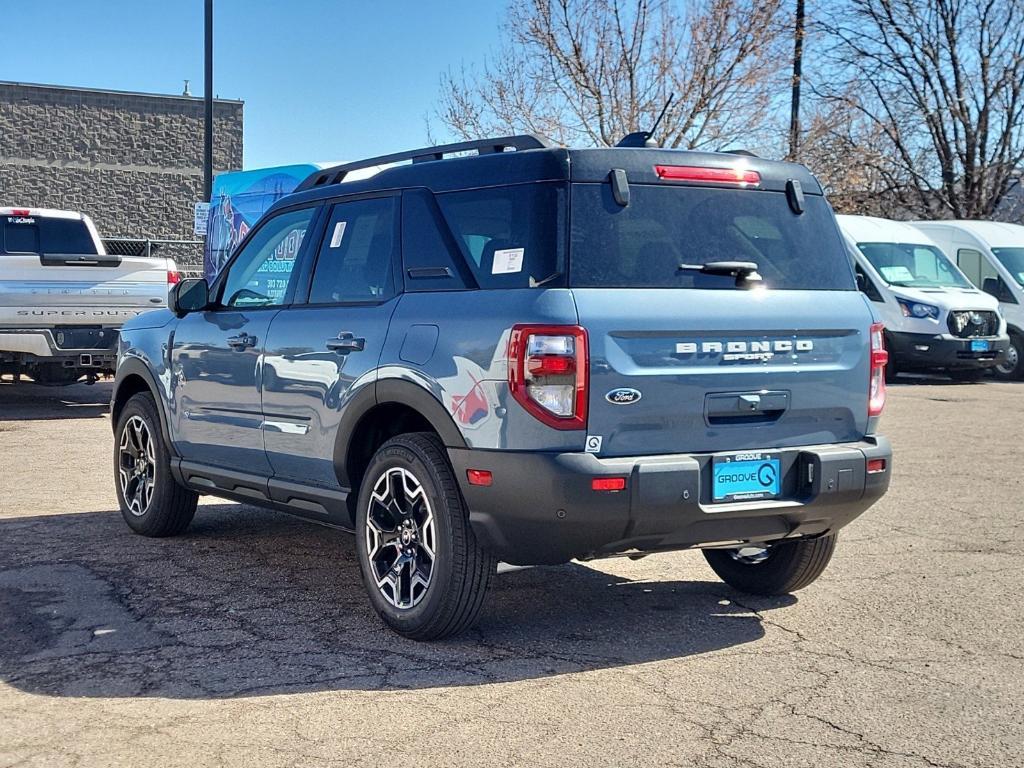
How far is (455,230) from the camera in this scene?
544 centimetres

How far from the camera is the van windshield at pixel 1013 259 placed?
21.4 m

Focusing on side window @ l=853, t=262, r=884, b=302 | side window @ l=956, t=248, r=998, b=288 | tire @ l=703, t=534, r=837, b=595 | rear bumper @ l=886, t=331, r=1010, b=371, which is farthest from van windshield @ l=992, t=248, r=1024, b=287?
tire @ l=703, t=534, r=837, b=595

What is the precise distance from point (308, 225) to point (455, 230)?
121cm

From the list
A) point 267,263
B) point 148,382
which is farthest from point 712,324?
point 148,382

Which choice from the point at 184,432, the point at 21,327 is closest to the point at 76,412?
the point at 21,327

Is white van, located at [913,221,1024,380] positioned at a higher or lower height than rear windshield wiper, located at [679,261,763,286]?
higher

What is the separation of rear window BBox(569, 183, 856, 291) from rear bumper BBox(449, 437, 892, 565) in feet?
A: 2.30

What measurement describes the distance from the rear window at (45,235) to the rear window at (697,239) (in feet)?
37.7

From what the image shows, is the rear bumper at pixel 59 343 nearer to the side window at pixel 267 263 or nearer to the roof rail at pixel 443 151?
the side window at pixel 267 263

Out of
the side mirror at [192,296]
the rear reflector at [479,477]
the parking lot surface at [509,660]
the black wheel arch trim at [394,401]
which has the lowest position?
the parking lot surface at [509,660]

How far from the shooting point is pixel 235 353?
6578 millimetres

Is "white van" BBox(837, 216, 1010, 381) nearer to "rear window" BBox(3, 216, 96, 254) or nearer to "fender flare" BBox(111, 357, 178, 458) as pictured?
"rear window" BBox(3, 216, 96, 254)

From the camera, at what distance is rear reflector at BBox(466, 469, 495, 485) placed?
193 inches

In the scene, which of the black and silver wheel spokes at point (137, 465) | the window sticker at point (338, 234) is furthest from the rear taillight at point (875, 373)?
the black and silver wheel spokes at point (137, 465)
